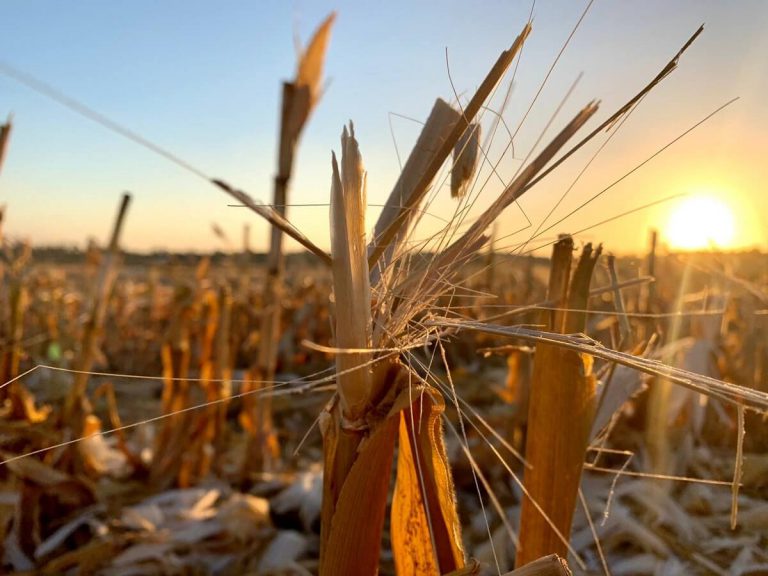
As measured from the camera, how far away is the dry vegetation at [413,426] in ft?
2.10

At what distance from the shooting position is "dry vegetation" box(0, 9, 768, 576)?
64 cm

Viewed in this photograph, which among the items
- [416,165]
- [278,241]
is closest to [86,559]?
[278,241]

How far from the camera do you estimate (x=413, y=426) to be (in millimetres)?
649

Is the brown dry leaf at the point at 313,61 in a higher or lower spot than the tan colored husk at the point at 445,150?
higher

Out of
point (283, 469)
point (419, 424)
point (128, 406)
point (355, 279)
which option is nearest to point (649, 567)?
point (419, 424)

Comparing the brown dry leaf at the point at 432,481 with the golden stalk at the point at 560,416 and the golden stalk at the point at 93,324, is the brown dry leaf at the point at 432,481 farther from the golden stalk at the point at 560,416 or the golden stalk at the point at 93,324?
the golden stalk at the point at 93,324

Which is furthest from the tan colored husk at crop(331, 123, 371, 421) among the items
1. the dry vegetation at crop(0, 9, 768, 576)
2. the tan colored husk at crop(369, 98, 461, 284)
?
the tan colored husk at crop(369, 98, 461, 284)

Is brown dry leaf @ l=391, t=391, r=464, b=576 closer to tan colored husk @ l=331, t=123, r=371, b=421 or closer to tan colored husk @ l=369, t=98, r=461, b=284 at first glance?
tan colored husk @ l=331, t=123, r=371, b=421

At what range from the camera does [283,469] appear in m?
3.00

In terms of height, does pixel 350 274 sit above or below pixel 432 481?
above

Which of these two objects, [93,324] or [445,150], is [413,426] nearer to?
[445,150]

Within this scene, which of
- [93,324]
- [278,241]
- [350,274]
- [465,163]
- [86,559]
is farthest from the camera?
[278,241]

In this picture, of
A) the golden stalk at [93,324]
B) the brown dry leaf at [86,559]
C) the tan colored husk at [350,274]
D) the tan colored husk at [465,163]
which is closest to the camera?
the tan colored husk at [350,274]

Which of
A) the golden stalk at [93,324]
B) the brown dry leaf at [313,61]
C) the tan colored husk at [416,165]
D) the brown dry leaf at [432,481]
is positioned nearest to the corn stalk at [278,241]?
the brown dry leaf at [313,61]
